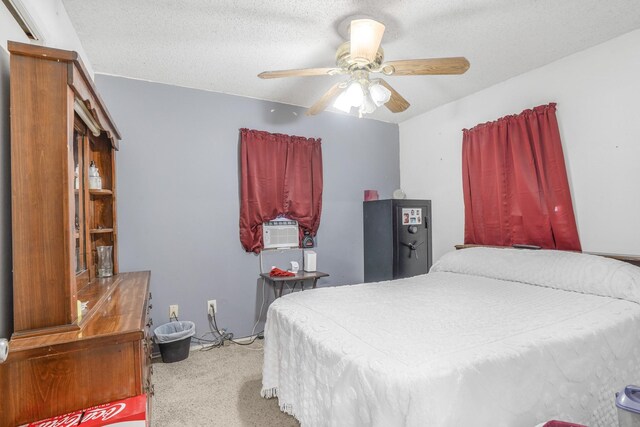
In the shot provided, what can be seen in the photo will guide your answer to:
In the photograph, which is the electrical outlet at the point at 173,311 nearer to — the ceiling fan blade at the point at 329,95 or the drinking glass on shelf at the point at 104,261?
the drinking glass on shelf at the point at 104,261

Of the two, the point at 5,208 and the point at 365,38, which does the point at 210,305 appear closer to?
the point at 5,208

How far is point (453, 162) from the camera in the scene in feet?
11.7

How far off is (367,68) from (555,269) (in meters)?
1.84

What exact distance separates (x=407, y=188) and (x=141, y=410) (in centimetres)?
367

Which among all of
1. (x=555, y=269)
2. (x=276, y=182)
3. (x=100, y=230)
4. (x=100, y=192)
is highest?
(x=276, y=182)

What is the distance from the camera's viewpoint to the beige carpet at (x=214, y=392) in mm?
1925

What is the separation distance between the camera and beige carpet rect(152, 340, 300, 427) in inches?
75.8

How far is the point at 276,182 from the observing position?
3385 millimetres

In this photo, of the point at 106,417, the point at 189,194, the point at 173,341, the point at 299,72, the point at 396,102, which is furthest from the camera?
the point at 189,194

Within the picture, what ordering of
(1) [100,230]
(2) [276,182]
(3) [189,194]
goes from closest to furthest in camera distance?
(1) [100,230] → (3) [189,194] → (2) [276,182]

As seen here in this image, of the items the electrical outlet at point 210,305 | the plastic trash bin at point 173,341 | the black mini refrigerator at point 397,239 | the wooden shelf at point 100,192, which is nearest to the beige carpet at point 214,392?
the plastic trash bin at point 173,341

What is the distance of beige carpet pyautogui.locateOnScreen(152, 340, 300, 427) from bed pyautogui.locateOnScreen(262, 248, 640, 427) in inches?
6.4

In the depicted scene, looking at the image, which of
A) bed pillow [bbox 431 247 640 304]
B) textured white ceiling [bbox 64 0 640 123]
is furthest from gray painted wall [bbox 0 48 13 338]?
bed pillow [bbox 431 247 640 304]

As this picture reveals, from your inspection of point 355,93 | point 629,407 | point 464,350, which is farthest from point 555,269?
point 355,93
